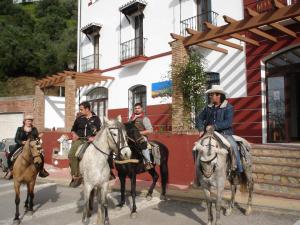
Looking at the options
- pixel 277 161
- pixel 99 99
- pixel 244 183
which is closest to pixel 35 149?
pixel 244 183

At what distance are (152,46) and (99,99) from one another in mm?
5194

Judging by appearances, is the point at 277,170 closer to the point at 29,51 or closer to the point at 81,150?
the point at 81,150

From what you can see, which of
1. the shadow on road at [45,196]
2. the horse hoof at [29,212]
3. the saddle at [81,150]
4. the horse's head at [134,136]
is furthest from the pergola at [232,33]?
the horse hoof at [29,212]

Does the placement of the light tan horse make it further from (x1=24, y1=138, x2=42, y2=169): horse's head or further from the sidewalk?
the sidewalk

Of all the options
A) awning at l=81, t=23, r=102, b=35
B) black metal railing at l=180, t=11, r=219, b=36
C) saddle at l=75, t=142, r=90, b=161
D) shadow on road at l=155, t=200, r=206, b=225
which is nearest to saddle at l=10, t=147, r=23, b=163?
saddle at l=75, t=142, r=90, b=161

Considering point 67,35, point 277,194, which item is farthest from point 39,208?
point 67,35

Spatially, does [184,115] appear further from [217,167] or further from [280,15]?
[217,167]

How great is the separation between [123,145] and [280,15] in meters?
6.31

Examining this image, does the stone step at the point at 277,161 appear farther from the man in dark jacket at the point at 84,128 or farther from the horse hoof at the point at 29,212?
the horse hoof at the point at 29,212

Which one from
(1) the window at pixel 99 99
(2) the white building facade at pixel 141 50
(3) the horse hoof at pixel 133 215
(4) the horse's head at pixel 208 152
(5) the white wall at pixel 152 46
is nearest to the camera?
(4) the horse's head at pixel 208 152

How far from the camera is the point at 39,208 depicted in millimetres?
8492

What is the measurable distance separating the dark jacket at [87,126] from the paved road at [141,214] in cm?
182

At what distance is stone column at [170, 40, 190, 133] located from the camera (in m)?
12.6

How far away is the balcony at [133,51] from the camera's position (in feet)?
56.7
